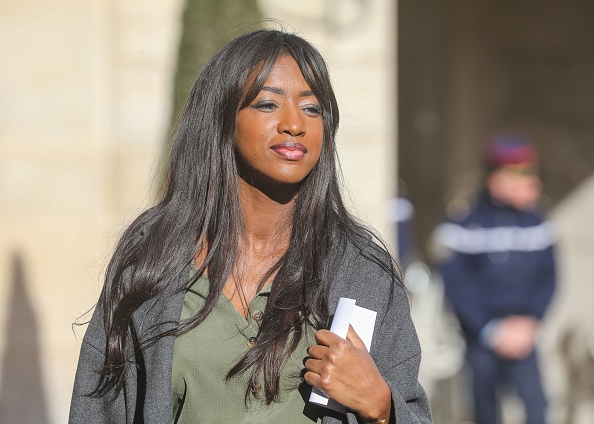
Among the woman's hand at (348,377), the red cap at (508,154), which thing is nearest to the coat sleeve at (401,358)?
the woman's hand at (348,377)

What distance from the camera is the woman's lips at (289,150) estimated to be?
2637mm

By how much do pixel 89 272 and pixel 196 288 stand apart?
3920 millimetres

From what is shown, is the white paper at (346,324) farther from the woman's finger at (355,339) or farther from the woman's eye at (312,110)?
the woman's eye at (312,110)

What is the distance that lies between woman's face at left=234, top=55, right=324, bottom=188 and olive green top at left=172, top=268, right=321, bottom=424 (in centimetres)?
40

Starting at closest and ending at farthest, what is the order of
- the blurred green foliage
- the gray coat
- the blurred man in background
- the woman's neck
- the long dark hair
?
the gray coat, the long dark hair, the woman's neck, the blurred green foliage, the blurred man in background

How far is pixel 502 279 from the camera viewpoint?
21.4 feet

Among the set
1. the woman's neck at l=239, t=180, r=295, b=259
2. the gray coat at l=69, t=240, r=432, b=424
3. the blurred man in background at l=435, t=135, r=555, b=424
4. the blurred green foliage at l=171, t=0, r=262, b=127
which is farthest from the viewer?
the blurred man in background at l=435, t=135, r=555, b=424

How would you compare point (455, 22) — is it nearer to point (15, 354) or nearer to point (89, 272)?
point (89, 272)

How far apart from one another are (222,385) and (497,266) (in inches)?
166

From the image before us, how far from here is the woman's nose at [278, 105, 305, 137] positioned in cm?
263

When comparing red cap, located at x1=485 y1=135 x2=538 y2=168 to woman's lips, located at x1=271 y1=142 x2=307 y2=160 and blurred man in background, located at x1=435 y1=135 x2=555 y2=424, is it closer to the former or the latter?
blurred man in background, located at x1=435 y1=135 x2=555 y2=424

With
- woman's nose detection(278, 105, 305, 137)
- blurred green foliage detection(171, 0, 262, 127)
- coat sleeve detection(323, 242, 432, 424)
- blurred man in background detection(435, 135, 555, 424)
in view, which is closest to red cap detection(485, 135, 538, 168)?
blurred man in background detection(435, 135, 555, 424)

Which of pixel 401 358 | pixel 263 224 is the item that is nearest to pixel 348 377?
pixel 401 358

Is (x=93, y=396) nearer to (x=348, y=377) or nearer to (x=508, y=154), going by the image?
(x=348, y=377)
